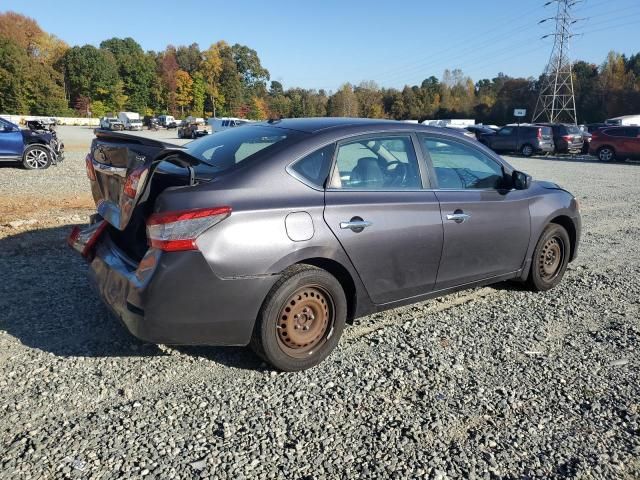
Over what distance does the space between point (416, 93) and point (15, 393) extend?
96.0 meters

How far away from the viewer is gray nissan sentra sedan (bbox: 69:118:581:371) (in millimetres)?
2969

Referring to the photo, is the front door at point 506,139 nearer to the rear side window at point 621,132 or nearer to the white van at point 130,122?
the rear side window at point 621,132

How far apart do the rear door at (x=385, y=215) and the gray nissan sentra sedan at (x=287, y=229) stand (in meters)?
0.01

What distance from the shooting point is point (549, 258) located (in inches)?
202

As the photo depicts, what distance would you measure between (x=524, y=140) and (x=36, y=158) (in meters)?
22.1

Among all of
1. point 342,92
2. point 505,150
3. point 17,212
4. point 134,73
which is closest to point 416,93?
point 342,92

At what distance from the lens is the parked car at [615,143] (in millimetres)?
23219

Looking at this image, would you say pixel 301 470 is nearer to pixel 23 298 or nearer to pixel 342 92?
pixel 23 298

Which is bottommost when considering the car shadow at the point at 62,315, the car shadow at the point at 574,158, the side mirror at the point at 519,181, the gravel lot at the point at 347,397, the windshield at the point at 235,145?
the car shadow at the point at 574,158

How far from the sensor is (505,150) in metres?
27.4

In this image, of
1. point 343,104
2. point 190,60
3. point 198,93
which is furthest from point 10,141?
point 190,60

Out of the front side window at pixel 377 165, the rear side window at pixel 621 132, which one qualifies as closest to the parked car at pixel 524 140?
the rear side window at pixel 621 132

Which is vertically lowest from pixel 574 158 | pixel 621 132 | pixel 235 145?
pixel 574 158

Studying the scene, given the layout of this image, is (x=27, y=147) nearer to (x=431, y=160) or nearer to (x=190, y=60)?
(x=431, y=160)
